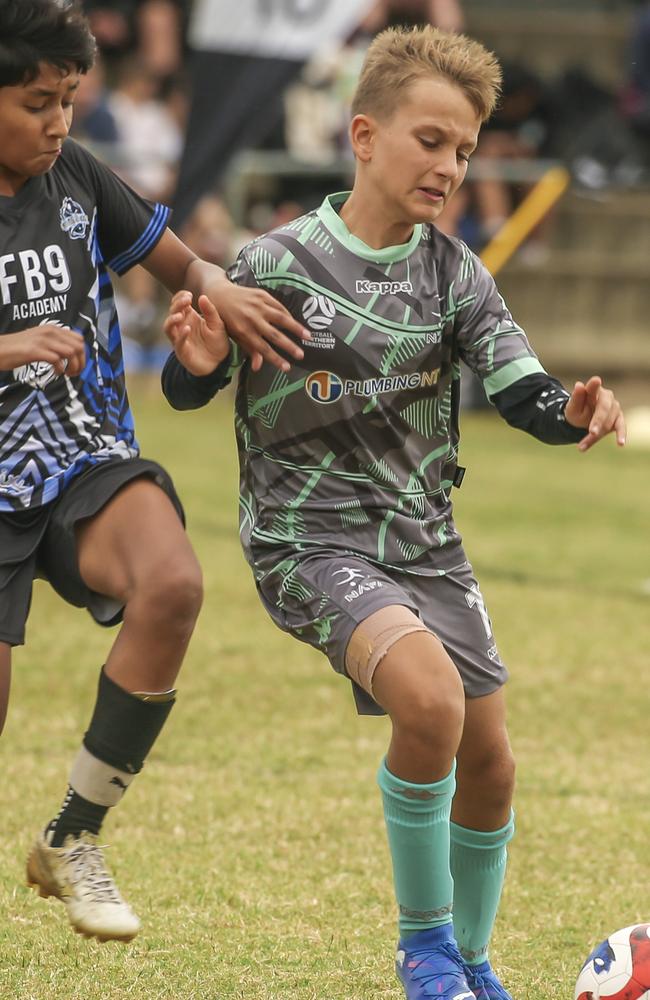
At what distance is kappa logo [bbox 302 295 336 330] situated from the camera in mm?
3172

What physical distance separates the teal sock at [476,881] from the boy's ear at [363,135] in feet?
4.36

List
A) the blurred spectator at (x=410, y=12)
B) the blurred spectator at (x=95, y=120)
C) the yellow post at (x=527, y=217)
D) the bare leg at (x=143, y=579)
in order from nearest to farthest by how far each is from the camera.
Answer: the bare leg at (x=143, y=579)
the blurred spectator at (x=410, y=12)
the yellow post at (x=527, y=217)
the blurred spectator at (x=95, y=120)

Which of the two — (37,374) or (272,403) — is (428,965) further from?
(37,374)

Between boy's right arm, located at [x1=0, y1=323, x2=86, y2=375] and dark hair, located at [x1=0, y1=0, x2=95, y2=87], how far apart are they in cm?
48

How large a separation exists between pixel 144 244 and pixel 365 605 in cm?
97

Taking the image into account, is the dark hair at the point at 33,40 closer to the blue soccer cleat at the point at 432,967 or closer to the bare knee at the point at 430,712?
the bare knee at the point at 430,712

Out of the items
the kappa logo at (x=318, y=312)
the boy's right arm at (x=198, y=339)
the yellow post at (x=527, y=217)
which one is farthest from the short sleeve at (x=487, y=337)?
the yellow post at (x=527, y=217)

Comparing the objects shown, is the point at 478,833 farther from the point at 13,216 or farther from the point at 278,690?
the point at 278,690

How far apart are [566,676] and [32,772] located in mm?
2179

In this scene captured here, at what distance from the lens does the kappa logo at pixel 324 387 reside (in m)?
3.18

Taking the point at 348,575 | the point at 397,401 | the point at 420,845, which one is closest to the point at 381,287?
the point at 397,401

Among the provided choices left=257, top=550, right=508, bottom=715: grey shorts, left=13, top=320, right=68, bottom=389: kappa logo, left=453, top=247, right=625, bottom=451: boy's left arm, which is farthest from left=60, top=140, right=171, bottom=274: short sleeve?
left=257, top=550, right=508, bottom=715: grey shorts

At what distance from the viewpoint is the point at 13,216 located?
3.21m

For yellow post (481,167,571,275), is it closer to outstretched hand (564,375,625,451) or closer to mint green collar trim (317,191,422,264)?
mint green collar trim (317,191,422,264)
